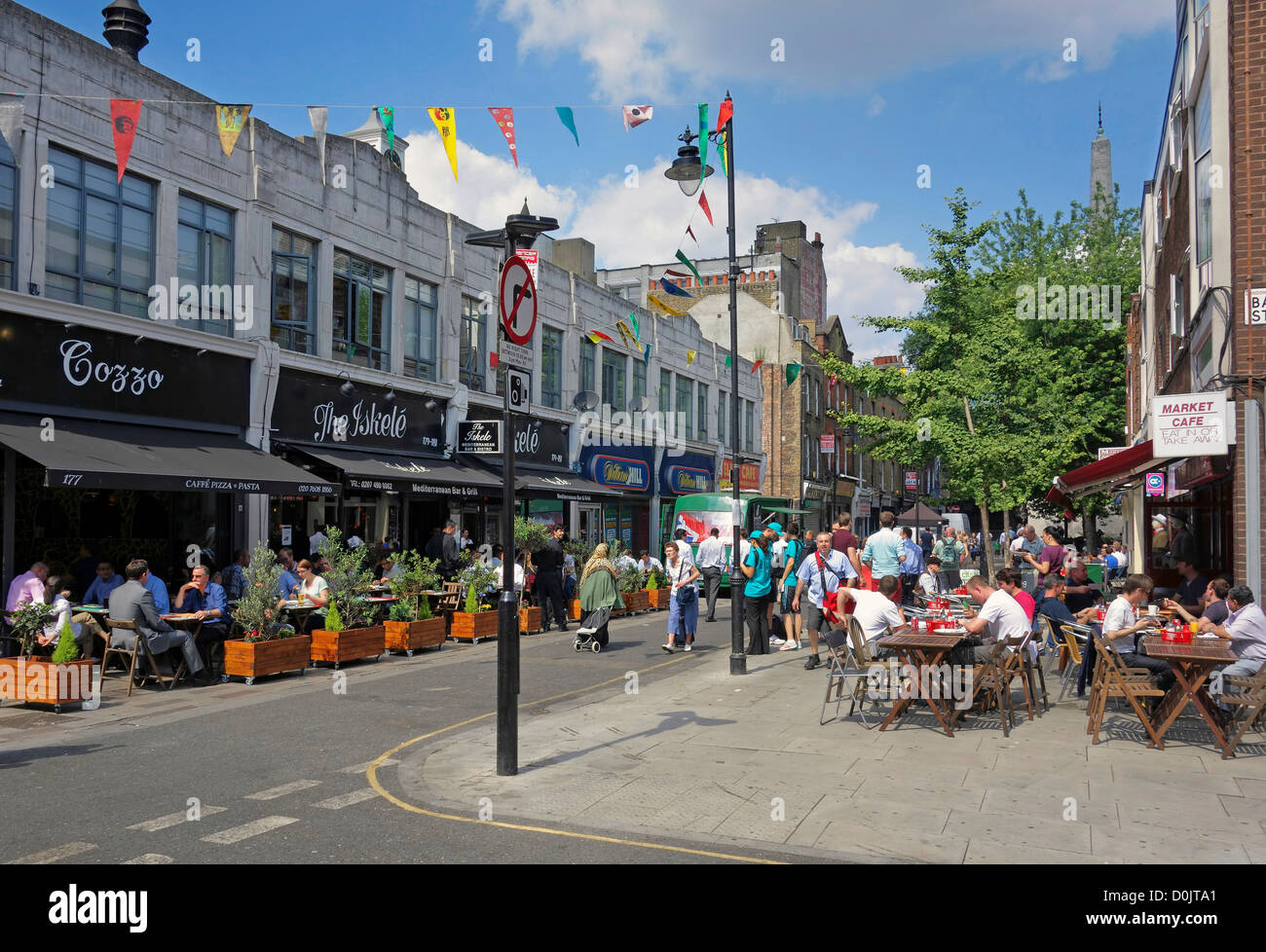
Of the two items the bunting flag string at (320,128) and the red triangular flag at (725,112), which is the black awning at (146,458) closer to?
the bunting flag string at (320,128)

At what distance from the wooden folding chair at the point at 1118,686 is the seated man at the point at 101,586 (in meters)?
11.3

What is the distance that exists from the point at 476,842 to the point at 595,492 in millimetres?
20552

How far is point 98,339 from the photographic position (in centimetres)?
1384

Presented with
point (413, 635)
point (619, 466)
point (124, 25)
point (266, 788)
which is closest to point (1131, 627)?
point (266, 788)

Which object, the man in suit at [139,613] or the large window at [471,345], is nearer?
the man in suit at [139,613]

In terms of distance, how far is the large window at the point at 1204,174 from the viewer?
39.1 ft

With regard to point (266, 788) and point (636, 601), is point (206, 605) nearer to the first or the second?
point (266, 788)

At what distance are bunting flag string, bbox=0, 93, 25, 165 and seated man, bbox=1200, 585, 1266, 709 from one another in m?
15.3

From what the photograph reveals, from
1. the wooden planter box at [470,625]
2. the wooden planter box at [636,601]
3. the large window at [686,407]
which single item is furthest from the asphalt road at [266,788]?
the large window at [686,407]

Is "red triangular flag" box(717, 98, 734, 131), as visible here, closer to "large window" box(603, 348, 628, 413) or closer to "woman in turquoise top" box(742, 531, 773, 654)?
"woman in turquoise top" box(742, 531, 773, 654)

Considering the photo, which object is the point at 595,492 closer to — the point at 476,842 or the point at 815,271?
the point at 476,842

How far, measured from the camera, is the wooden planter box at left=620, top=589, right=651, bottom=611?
2041 centimetres

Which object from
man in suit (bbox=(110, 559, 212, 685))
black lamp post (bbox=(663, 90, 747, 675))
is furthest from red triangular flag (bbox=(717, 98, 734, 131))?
man in suit (bbox=(110, 559, 212, 685))
